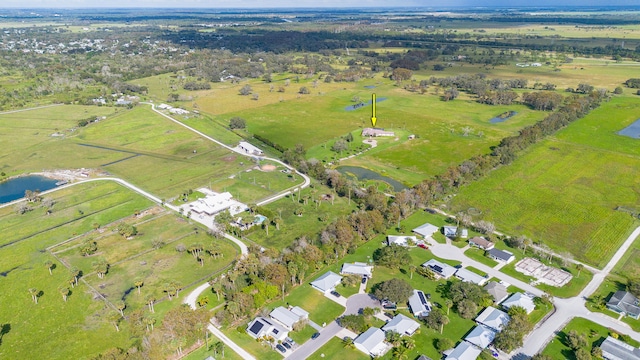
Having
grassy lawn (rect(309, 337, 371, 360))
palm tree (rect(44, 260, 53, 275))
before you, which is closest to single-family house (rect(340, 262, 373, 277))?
grassy lawn (rect(309, 337, 371, 360))

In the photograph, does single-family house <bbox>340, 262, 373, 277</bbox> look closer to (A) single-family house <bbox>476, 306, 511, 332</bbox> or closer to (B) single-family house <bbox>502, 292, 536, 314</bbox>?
(A) single-family house <bbox>476, 306, 511, 332</bbox>

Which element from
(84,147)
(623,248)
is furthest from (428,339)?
(84,147)

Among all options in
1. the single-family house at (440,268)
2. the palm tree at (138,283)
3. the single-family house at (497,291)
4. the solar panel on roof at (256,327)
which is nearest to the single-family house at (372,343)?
the solar panel on roof at (256,327)

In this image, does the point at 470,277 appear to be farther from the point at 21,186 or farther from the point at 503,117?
the point at 503,117

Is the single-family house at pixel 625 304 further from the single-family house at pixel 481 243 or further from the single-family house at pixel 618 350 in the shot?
the single-family house at pixel 481 243

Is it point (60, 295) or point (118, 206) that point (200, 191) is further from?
point (60, 295)
